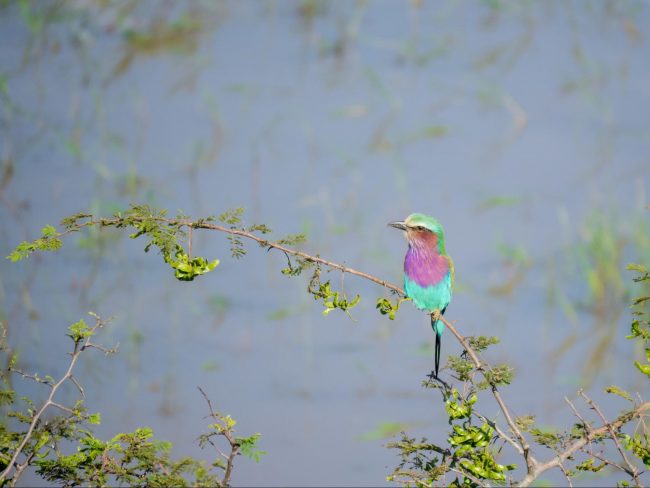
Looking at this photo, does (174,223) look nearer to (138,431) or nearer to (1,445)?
(138,431)

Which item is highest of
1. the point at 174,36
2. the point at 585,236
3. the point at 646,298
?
the point at 174,36

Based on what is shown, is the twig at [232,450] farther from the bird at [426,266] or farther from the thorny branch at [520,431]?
the bird at [426,266]

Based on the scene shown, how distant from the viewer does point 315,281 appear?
208 centimetres

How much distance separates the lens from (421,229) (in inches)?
129

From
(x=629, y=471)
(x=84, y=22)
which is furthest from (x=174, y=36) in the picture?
(x=629, y=471)

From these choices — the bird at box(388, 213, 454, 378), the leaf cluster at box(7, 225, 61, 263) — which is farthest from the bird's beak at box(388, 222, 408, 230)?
the leaf cluster at box(7, 225, 61, 263)

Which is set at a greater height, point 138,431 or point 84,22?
point 84,22

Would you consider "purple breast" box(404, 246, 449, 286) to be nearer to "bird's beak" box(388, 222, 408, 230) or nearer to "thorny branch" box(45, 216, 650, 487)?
"bird's beak" box(388, 222, 408, 230)

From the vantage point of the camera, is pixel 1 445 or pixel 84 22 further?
pixel 84 22

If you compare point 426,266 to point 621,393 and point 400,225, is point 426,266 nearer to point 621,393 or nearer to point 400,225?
point 400,225

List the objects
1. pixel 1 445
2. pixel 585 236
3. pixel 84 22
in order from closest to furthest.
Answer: pixel 1 445
pixel 585 236
pixel 84 22

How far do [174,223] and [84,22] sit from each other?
5.11 meters

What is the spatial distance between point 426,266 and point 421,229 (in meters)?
0.13

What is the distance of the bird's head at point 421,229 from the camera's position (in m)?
3.26
